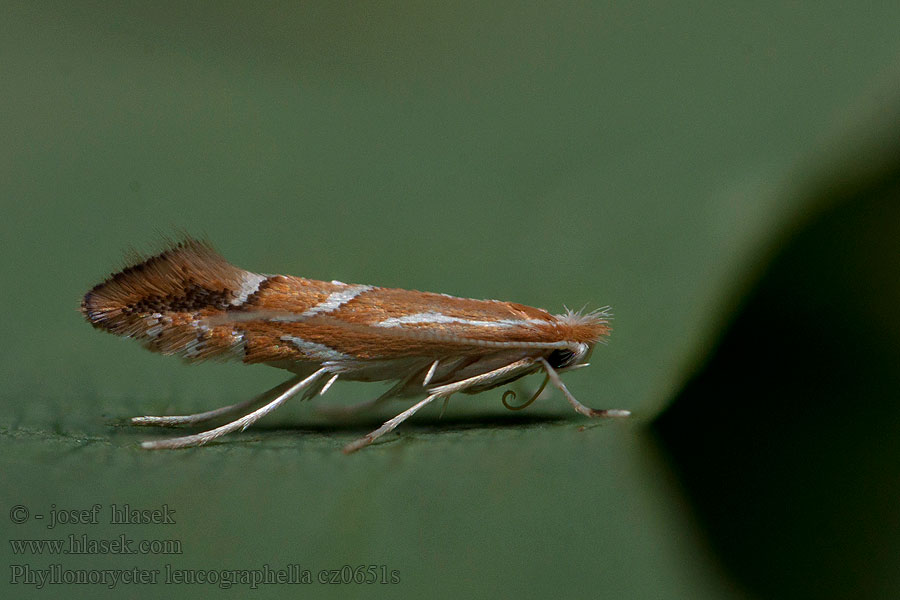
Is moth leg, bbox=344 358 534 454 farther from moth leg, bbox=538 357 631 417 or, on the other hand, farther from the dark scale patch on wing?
the dark scale patch on wing

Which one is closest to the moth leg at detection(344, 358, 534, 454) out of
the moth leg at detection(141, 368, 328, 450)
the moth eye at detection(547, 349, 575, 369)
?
the moth eye at detection(547, 349, 575, 369)

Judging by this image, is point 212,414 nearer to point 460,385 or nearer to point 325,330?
point 325,330

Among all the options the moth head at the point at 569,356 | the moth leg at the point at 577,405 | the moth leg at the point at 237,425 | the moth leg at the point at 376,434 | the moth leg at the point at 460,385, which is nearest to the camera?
the moth leg at the point at 376,434

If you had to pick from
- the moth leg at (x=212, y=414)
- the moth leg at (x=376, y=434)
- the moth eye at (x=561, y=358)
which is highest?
the moth eye at (x=561, y=358)

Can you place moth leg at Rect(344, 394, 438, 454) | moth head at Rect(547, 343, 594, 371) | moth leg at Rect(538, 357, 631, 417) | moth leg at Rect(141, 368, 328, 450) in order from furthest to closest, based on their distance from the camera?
moth head at Rect(547, 343, 594, 371), moth leg at Rect(538, 357, 631, 417), moth leg at Rect(141, 368, 328, 450), moth leg at Rect(344, 394, 438, 454)

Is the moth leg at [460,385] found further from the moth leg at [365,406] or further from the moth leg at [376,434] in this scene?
the moth leg at [365,406]

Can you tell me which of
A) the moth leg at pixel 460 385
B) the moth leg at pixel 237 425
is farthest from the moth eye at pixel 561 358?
the moth leg at pixel 237 425

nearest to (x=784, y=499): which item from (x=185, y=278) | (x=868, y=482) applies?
(x=868, y=482)

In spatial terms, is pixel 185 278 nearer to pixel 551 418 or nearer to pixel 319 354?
pixel 319 354
